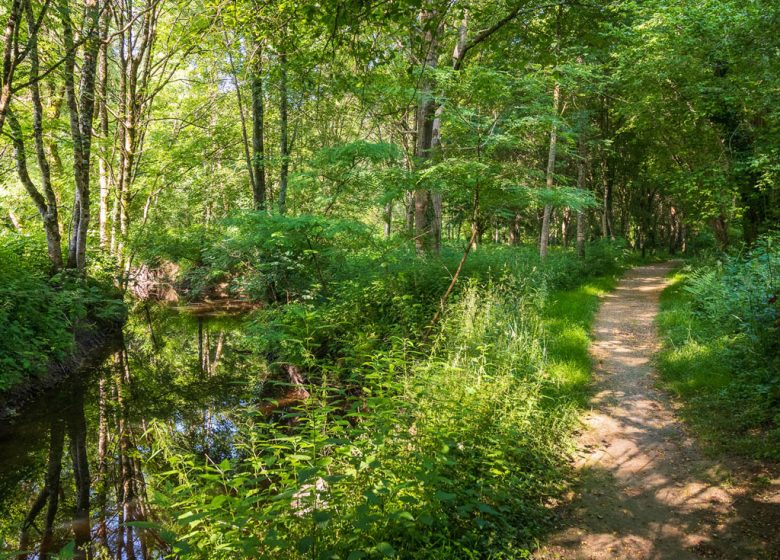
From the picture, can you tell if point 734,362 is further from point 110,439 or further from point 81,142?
point 81,142

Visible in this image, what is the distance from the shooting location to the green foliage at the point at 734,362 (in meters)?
5.05

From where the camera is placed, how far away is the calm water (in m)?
4.71

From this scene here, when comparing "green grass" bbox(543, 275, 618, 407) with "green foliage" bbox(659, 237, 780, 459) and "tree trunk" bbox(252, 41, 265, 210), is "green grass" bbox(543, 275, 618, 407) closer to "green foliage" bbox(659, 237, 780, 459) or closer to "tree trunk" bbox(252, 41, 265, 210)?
"green foliage" bbox(659, 237, 780, 459)

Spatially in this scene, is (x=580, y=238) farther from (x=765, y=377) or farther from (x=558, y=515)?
(x=558, y=515)

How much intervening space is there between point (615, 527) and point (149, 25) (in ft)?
56.4

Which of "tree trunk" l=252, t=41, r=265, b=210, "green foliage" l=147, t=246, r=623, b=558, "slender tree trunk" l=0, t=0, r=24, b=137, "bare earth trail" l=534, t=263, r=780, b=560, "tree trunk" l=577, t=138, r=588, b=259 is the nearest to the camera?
"green foliage" l=147, t=246, r=623, b=558

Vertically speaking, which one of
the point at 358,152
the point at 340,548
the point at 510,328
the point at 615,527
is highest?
the point at 358,152

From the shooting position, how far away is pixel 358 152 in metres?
9.01

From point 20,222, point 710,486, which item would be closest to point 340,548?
point 710,486

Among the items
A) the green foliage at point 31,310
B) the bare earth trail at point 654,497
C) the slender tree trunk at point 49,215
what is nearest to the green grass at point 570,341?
the bare earth trail at point 654,497

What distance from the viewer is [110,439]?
682cm

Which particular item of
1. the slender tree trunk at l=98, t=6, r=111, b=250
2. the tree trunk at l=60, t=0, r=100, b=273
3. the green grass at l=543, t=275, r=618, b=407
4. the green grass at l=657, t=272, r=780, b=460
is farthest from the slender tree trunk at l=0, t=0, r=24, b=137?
the green grass at l=657, t=272, r=780, b=460

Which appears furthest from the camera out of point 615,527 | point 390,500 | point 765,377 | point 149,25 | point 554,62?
point 149,25

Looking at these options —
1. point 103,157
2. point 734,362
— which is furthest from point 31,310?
point 734,362
